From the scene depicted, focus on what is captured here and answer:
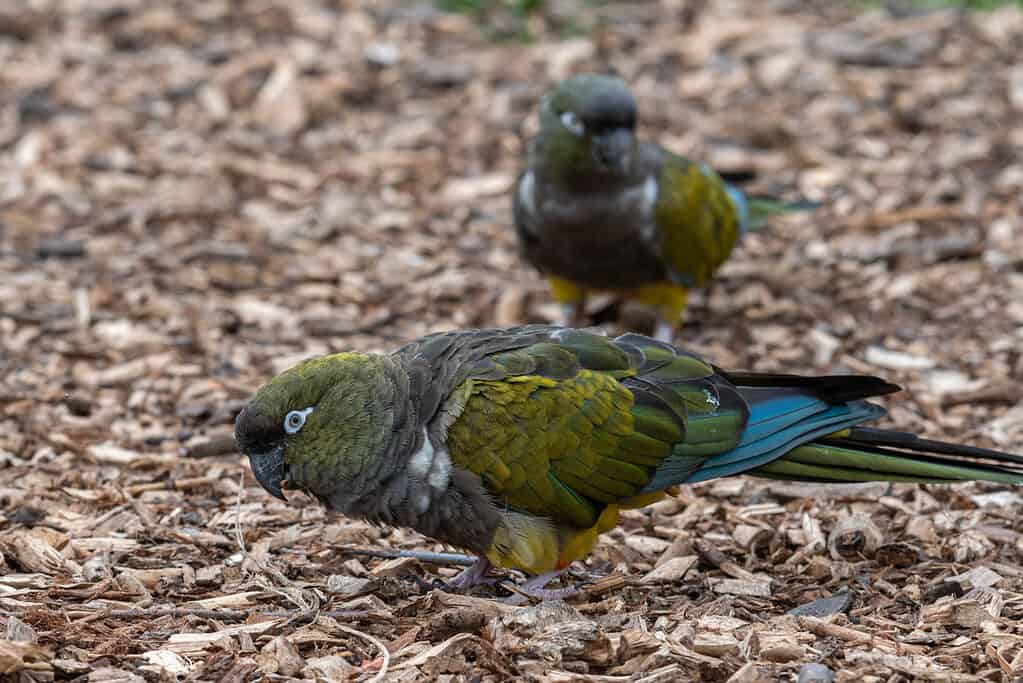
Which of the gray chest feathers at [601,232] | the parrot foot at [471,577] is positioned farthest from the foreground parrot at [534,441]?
the gray chest feathers at [601,232]

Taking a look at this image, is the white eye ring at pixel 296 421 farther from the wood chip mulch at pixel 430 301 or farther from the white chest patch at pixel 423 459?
the wood chip mulch at pixel 430 301

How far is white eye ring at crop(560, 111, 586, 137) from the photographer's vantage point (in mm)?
6977

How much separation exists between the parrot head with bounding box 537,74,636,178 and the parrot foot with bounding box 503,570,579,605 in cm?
295

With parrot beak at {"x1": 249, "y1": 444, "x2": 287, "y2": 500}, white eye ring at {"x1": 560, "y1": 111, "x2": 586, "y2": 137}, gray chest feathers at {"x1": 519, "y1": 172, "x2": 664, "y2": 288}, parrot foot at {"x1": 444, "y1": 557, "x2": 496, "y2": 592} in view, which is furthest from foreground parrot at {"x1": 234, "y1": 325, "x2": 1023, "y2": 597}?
white eye ring at {"x1": 560, "y1": 111, "x2": 586, "y2": 137}

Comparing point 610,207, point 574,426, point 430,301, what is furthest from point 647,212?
point 574,426

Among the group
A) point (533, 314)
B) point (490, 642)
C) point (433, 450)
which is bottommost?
point (533, 314)

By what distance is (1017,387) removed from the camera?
20.7 feet

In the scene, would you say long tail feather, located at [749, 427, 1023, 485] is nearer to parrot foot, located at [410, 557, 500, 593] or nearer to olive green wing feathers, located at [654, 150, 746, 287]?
parrot foot, located at [410, 557, 500, 593]

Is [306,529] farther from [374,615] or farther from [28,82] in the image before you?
[28,82]

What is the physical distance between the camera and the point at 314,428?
4426 millimetres

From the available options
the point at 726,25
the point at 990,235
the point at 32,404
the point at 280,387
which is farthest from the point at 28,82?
the point at 990,235

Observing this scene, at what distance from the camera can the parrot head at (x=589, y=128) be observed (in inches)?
271

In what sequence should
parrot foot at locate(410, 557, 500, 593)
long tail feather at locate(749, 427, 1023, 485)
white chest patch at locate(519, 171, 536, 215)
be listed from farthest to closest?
white chest patch at locate(519, 171, 536, 215)
parrot foot at locate(410, 557, 500, 593)
long tail feather at locate(749, 427, 1023, 485)

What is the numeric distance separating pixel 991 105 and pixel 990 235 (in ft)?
5.81
